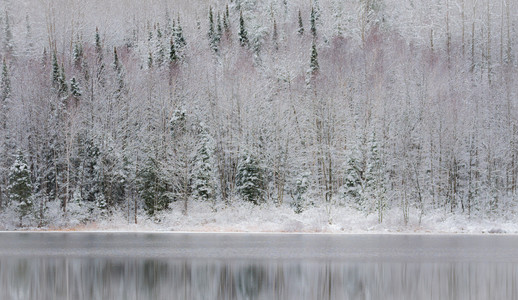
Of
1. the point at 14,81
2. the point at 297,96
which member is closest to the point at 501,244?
the point at 297,96

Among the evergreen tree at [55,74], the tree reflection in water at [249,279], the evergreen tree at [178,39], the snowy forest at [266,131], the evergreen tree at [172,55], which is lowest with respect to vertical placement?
the tree reflection in water at [249,279]

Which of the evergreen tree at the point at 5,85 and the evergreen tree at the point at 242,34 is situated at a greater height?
the evergreen tree at the point at 242,34

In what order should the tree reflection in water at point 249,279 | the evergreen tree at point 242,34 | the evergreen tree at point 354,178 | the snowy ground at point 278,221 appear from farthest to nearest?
the evergreen tree at point 242,34 < the evergreen tree at point 354,178 < the snowy ground at point 278,221 < the tree reflection in water at point 249,279

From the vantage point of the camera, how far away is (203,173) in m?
53.8

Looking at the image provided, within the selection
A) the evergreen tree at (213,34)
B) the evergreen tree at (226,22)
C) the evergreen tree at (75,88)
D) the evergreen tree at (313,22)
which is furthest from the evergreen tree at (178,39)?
the evergreen tree at (313,22)

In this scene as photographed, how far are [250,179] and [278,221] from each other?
691 cm

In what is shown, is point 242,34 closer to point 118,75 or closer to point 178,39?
point 178,39

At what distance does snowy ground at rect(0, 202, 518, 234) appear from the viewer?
46125mm

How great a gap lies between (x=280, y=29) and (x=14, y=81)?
3967 centimetres

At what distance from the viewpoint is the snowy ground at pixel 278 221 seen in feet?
151

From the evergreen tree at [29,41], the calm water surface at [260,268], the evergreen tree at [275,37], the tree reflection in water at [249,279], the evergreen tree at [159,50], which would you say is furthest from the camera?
the evergreen tree at [29,41]

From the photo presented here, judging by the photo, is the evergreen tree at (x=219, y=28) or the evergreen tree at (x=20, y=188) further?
the evergreen tree at (x=219, y=28)

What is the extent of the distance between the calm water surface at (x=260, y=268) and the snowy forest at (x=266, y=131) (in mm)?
12729

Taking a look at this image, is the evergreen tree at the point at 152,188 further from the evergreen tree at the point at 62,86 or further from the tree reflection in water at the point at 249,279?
the tree reflection in water at the point at 249,279
